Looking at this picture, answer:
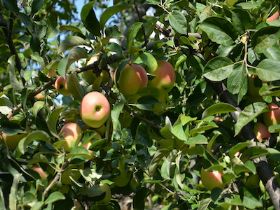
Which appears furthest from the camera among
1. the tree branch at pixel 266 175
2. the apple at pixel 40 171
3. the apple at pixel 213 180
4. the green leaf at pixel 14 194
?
the apple at pixel 213 180

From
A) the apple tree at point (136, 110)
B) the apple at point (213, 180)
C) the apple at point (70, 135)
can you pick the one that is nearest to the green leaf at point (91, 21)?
the apple tree at point (136, 110)

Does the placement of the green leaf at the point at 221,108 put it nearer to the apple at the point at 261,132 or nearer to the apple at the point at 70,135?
the apple at the point at 261,132

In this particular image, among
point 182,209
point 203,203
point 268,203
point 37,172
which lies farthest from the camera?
point 182,209

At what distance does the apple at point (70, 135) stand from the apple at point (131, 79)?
0.13 metres

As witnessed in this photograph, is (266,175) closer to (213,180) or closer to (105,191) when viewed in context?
(213,180)

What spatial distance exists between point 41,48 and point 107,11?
36cm

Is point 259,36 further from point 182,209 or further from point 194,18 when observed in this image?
point 182,209


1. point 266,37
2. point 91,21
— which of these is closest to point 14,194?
point 91,21

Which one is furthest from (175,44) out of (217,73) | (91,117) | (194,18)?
(91,117)

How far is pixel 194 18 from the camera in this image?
4.52 feet

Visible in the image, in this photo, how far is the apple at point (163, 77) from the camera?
1214 mm

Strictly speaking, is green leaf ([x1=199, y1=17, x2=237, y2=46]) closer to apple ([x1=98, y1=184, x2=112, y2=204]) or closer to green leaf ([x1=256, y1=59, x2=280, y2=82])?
green leaf ([x1=256, y1=59, x2=280, y2=82])

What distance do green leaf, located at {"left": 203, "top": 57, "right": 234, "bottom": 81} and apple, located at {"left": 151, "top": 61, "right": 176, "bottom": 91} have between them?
0.10 meters

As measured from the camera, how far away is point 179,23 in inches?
48.8
